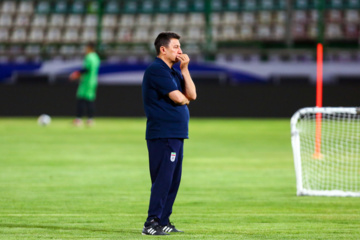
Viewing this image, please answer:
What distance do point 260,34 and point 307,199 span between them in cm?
2187

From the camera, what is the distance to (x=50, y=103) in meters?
27.7

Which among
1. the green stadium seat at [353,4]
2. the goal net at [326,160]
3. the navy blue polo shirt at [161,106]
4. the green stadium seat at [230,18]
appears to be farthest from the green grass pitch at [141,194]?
the green stadium seat at [230,18]

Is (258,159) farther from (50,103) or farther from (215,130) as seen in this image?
(50,103)

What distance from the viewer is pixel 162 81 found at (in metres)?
5.98

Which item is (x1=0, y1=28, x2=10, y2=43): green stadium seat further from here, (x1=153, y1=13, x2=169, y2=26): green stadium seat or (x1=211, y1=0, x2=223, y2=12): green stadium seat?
(x1=211, y1=0, x2=223, y2=12): green stadium seat

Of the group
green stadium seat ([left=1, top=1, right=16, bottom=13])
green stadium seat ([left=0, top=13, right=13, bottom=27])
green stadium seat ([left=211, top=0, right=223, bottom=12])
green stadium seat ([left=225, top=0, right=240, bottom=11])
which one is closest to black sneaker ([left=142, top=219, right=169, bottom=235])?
green stadium seat ([left=225, top=0, right=240, bottom=11])

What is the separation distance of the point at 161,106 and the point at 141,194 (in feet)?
10.6

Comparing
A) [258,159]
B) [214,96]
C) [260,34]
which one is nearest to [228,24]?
[260,34]

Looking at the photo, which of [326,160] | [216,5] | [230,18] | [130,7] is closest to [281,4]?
[230,18]

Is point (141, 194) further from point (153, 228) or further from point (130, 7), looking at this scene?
point (130, 7)

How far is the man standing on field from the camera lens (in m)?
6.03

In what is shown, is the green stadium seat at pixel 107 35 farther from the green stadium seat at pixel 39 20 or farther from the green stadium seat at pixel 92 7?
the green stadium seat at pixel 39 20

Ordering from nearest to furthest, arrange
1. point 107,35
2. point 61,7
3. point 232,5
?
point 232,5
point 107,35
point 61,7

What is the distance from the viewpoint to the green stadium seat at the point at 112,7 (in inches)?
1243
